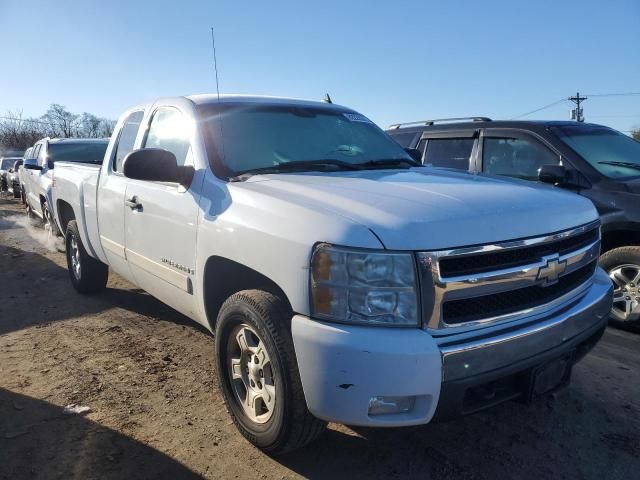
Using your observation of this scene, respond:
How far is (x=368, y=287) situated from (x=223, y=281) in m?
1.16

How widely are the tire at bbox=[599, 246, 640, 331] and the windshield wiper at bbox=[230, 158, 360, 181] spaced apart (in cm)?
267

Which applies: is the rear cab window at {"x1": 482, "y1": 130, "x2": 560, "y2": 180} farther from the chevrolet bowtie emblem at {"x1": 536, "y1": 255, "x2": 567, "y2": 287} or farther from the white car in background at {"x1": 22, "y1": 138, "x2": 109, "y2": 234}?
the white car in background at {"x1": 22, "y1": 138, "x2": 109, "y2": 234}

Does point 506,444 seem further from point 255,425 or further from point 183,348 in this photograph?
point 183,348

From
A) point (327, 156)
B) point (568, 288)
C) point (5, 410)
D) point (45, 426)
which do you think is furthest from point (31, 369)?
point (568, 288)

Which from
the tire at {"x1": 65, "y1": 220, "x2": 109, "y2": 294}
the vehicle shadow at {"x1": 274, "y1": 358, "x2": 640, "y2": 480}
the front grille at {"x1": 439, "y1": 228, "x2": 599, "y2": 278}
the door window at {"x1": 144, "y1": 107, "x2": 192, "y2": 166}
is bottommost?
the vehicle shadow at {"x1": 274, "y1": 358, "x2": 640, "y2": 480}

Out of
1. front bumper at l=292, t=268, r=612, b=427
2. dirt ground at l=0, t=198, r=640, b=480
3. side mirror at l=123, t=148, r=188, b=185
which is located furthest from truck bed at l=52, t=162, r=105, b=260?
front bumper at l=292, t=268, r=612, b=427

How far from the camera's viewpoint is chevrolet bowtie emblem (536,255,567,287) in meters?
2.43

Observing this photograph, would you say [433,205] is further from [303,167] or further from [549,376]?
[303,167]

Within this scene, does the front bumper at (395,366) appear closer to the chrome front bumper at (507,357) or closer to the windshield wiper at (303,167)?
the chrome front bumper at (507,357)

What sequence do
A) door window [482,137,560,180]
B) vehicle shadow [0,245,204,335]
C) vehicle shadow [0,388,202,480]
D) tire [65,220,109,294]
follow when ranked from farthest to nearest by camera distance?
tire [65,220,109,294] < door window [482,137,560,180] < vehicle shadow [0,245,204,335] < vehicle shadow [0,388,202,480]

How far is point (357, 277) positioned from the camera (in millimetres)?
2139

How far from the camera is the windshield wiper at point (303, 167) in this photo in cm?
310

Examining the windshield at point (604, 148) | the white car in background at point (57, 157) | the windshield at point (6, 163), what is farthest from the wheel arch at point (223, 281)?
the windshield at point (6, 163)

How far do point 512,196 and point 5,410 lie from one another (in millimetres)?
3206
